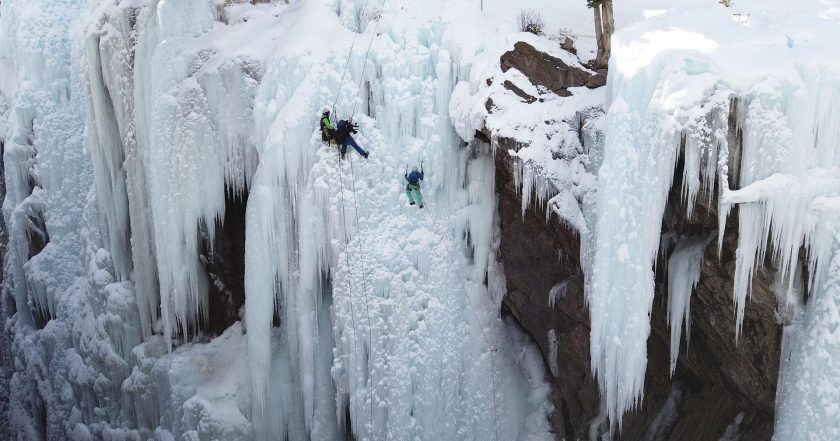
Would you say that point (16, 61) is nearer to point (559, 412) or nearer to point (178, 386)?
point (178, 386)

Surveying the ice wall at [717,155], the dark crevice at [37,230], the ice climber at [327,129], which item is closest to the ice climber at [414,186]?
the ice climber at [327,129]

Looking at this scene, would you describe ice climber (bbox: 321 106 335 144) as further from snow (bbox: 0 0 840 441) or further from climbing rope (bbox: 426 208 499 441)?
climbing rope (bbox: 426 208 499 441)

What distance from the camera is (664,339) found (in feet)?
25.7

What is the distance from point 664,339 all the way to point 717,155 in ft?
7.46

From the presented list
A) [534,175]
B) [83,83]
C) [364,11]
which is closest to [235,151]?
[364,11]

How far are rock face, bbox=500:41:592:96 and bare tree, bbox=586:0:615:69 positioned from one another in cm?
22

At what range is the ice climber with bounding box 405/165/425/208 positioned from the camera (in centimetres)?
870

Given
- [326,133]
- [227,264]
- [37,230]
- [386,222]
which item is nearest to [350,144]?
[326,133]

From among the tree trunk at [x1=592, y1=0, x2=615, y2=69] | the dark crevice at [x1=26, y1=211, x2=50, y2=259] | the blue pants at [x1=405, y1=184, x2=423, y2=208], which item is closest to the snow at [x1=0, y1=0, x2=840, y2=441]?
the blue pants at [x1=405, y1=184, x2=423, y2=208]

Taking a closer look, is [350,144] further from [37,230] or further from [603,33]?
[37,230]

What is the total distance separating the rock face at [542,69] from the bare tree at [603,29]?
216 millimetres

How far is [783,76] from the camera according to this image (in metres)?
6.02

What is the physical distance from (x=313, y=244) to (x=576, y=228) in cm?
289

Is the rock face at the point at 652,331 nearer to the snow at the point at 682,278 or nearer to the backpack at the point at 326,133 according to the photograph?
the snow at the point at 682,278
